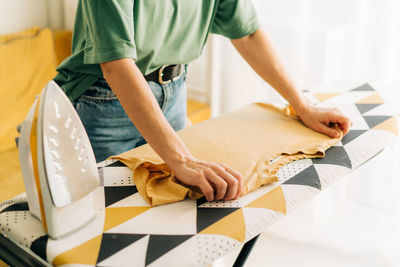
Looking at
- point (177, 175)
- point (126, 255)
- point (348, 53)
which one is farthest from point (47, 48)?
point (126, 255)

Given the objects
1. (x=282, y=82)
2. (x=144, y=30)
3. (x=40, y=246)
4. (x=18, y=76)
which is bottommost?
(x=18, y=76)

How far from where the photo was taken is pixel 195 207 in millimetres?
799

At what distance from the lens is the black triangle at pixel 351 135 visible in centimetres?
103

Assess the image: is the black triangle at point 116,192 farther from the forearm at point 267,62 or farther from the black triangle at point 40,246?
the forearm at point 267,62

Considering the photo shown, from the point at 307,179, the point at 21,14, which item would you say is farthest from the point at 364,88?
the point at 21,14

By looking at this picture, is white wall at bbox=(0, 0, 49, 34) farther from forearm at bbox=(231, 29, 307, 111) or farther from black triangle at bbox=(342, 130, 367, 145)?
black triangle at bbox=(342, 130, 367, 145)

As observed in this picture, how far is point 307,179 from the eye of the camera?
882 mm

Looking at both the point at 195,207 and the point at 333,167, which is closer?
the point at 195,207

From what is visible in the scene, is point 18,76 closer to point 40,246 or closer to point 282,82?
point 282,82

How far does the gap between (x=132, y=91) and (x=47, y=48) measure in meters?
1.43

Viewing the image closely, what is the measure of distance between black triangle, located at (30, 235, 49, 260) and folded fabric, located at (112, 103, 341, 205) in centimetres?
18

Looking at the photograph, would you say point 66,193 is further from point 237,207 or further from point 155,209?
point 237,207

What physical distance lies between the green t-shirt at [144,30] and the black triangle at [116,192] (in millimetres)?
241

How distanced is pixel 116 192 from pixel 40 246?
0.18 meters
